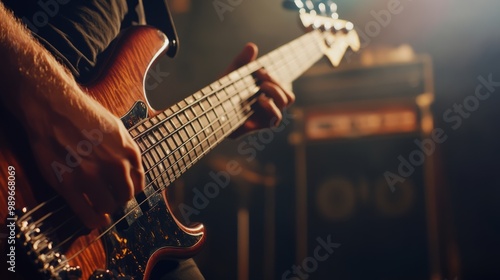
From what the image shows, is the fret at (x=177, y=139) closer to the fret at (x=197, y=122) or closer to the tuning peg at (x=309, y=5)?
the fret at (x=197, y=122)

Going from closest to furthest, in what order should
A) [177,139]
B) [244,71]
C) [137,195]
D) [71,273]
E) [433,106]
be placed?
1. [71,273]
2. [137,195]
3. [177,139]
4. [244,71]
5. [433,106]

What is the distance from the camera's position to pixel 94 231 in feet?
2.05

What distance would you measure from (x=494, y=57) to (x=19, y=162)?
2323 millimetres

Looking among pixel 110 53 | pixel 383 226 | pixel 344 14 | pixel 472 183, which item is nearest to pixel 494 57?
pixel 472 183

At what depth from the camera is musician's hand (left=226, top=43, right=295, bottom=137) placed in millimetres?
1101

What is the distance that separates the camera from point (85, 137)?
58cm

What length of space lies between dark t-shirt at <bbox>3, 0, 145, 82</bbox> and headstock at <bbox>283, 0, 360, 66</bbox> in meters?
0.64

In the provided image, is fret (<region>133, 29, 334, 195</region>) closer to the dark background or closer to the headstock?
the headstock

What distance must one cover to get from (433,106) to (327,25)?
3.47 feet

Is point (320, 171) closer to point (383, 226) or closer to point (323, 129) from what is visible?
point (323, 129)

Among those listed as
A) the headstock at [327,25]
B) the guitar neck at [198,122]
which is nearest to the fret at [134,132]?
the guitar neck at [198,122]

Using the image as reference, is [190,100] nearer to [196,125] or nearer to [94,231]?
[196,125]


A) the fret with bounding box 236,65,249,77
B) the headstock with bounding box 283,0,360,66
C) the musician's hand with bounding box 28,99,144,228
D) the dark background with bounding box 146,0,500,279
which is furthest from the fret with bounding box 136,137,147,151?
the dark background with bounding box 146,0,500,279

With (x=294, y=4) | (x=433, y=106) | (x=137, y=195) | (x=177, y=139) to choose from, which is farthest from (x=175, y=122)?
(x=433, y=106)
